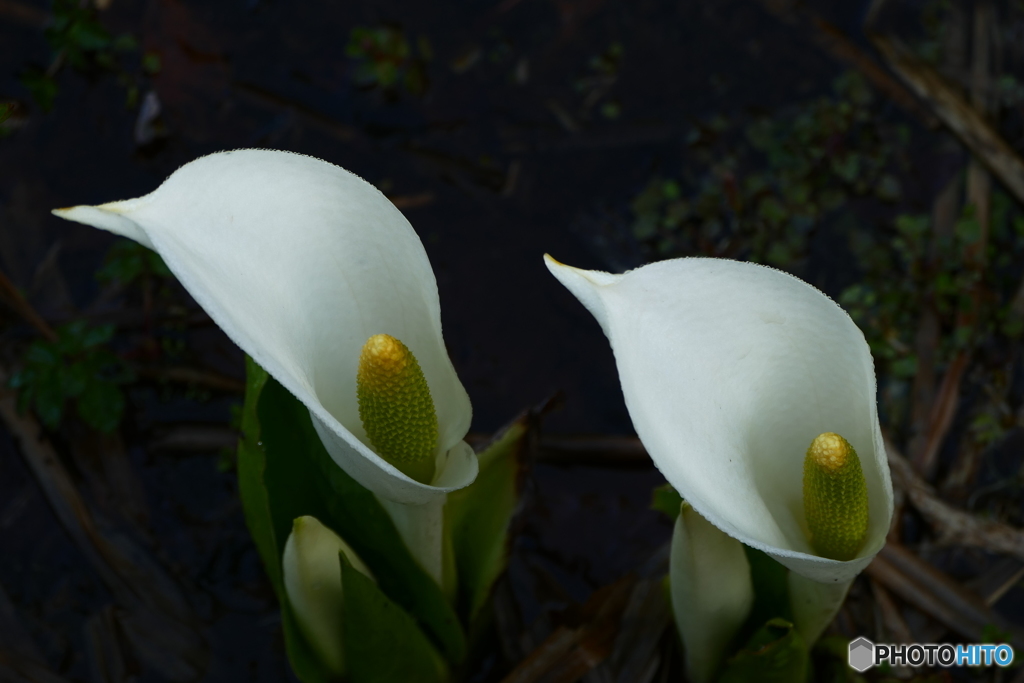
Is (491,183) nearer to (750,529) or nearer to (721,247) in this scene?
(721,247)

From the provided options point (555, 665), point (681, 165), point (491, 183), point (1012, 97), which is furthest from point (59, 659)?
point (1012, 97)

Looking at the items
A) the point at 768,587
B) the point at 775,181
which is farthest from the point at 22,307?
the point at 775,181

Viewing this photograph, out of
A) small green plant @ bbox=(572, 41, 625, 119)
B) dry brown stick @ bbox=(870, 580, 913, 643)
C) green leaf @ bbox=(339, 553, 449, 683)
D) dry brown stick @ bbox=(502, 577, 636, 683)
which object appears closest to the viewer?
green leaf @ bbox=(339, 553, 449, 683)

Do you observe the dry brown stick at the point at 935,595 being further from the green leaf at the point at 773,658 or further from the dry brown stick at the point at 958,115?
the dry brown stick at the point at 958,115

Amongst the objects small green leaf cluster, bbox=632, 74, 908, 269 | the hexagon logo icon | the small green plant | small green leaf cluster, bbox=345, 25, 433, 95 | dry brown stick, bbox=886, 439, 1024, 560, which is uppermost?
small green leaf cluster, bbox=345, 25, 433, 95

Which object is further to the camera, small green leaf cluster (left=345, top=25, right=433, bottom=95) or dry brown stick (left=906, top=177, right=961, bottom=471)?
small green leaf cluster (left=345, top=25, right=433, bottom=95)

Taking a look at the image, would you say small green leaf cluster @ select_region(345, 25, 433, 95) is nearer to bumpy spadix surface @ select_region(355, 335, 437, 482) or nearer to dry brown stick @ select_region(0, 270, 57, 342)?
dry brown stick @ select_region(0, 270, 57, 342)

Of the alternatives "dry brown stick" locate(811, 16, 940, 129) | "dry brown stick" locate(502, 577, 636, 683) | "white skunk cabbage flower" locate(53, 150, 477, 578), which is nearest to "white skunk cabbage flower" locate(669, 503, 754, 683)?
"dry brown stick" locate(502, 577, 636, 683)
